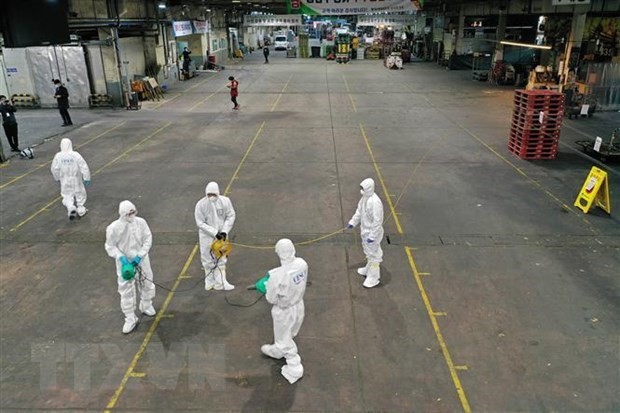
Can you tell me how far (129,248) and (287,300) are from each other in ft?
7.87

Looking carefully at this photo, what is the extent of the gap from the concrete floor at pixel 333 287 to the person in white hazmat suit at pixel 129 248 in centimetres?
40

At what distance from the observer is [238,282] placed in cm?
754

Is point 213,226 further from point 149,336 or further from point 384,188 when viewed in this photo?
point 384,188

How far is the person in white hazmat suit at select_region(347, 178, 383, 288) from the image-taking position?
7004mm

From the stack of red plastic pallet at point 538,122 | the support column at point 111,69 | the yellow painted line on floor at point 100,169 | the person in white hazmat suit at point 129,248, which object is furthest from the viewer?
the support column at point 111,69

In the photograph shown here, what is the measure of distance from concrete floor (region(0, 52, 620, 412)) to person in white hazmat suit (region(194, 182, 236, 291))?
31 cm

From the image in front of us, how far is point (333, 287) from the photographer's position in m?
7.36

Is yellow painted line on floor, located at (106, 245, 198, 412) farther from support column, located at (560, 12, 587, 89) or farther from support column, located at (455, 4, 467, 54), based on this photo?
support column, located at (455, 4, 467, 54)

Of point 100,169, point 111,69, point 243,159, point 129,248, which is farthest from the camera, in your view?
point 111,69

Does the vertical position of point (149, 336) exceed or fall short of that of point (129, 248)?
it falls short

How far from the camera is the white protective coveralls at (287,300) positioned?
5.15m

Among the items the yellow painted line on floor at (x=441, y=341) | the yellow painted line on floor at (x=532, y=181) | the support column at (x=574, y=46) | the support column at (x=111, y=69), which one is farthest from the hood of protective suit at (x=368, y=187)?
the support column at (x=574, y=46)

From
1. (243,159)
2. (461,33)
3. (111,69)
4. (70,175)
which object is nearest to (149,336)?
(70,175)

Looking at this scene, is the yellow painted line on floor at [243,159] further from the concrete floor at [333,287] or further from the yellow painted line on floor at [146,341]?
the yellow painted line on floor at [146,341]
